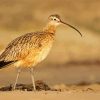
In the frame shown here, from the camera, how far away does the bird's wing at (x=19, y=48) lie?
22094 millimetres

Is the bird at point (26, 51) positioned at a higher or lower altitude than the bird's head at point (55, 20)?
lower

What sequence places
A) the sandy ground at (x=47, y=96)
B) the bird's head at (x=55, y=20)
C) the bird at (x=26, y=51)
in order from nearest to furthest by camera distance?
the sandy ground at (x=47, y=96) → the bird at (x=26, y=51) → the bird's head at (x=55, y=20)

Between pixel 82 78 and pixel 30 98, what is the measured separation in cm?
1138

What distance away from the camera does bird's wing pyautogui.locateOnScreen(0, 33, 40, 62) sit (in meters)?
22.1

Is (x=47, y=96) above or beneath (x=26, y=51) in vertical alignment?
beneath

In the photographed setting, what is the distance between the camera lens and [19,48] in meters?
22.2

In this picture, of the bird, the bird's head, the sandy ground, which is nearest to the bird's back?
the bird

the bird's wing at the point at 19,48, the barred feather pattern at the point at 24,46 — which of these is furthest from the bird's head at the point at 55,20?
the bird's wing at the point at 19,48

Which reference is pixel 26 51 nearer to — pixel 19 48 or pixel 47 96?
pixel 19 48

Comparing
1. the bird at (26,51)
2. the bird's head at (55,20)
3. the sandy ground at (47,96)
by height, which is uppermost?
the bird's head at (55,20)

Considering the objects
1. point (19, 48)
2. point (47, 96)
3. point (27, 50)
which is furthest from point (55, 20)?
point (47, 96)

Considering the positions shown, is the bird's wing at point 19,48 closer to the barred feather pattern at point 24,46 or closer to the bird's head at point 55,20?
the barred feather pattern at point 24,46

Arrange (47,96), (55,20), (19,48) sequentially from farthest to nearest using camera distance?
1. (55,20)
2. (19,48)
3. (47,96)

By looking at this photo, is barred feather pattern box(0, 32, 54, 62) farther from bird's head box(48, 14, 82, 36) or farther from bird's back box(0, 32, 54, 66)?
bird's head box(48, 14, 82, 36)
